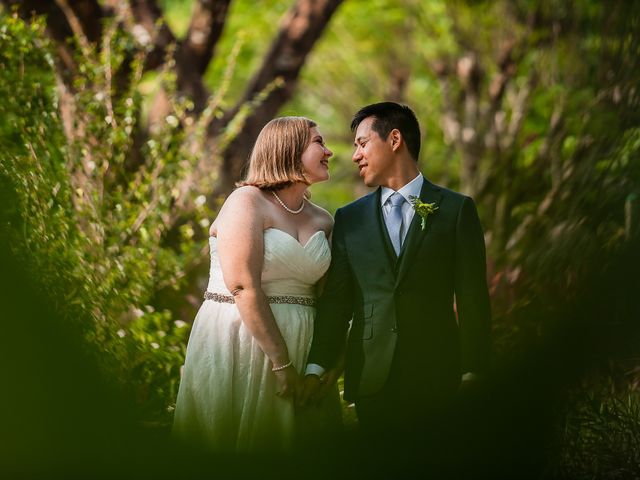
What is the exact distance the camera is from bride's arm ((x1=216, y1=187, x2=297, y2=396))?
140 inches

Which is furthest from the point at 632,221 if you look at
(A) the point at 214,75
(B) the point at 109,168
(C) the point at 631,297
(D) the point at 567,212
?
(A) the point at 214,75

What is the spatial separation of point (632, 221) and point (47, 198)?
9.08 ft

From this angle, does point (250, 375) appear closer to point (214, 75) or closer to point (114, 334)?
point (114, 334)

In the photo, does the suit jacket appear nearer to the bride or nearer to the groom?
the groom

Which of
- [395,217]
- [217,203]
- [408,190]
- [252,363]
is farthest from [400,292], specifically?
[217,203]

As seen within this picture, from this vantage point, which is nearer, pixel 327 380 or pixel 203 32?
pixel 327 380

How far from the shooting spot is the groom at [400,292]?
11.7 ft

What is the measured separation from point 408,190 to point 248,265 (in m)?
0.71

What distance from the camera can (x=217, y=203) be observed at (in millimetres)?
8094

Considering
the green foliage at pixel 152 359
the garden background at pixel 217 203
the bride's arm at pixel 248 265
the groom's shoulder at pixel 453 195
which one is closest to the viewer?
the garden background at pixel 217 203

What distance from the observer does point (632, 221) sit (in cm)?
333

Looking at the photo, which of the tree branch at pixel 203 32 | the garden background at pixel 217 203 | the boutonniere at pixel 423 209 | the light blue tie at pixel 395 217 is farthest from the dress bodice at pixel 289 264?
the tree branch at pixel 203 32

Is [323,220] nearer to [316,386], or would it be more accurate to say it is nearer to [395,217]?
[395,217]

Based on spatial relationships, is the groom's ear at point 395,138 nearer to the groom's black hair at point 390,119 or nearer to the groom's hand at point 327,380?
the groom's black hair at point 390,119
